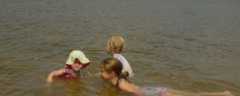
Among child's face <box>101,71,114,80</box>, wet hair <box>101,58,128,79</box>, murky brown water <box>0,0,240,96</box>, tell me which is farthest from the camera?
murky brown water <box>0,0,240,96</box>

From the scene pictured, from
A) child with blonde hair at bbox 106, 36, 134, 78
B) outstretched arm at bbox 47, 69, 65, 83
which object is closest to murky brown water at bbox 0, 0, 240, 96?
outstretched arm at bbox 47, 69, 65, 83

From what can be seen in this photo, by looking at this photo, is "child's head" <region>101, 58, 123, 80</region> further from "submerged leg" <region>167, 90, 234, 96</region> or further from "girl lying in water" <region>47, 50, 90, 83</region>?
"submerged leg" <region>167, 90, 234, 96</region>

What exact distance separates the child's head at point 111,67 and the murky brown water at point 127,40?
0.38 metres

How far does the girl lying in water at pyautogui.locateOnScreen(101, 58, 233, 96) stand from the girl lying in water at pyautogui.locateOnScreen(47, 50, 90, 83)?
363 mm

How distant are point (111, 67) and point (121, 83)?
1.21 ft

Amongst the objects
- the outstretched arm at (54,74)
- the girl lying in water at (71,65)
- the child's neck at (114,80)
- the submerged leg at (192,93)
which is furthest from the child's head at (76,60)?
the submerged leg at (192,93)

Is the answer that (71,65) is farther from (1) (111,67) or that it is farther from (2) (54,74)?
(1) (111,67)

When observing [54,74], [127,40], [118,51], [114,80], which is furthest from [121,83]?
[127,40]

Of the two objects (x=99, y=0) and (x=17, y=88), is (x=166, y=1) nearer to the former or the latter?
(x=99, y=0)

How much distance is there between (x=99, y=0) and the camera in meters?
15.8

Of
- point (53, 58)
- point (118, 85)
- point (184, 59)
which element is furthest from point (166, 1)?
point (118, 85)

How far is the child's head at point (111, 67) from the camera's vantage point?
24.9ft

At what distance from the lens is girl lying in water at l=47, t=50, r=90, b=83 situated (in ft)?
25.7

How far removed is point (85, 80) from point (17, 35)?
9.52 feet
